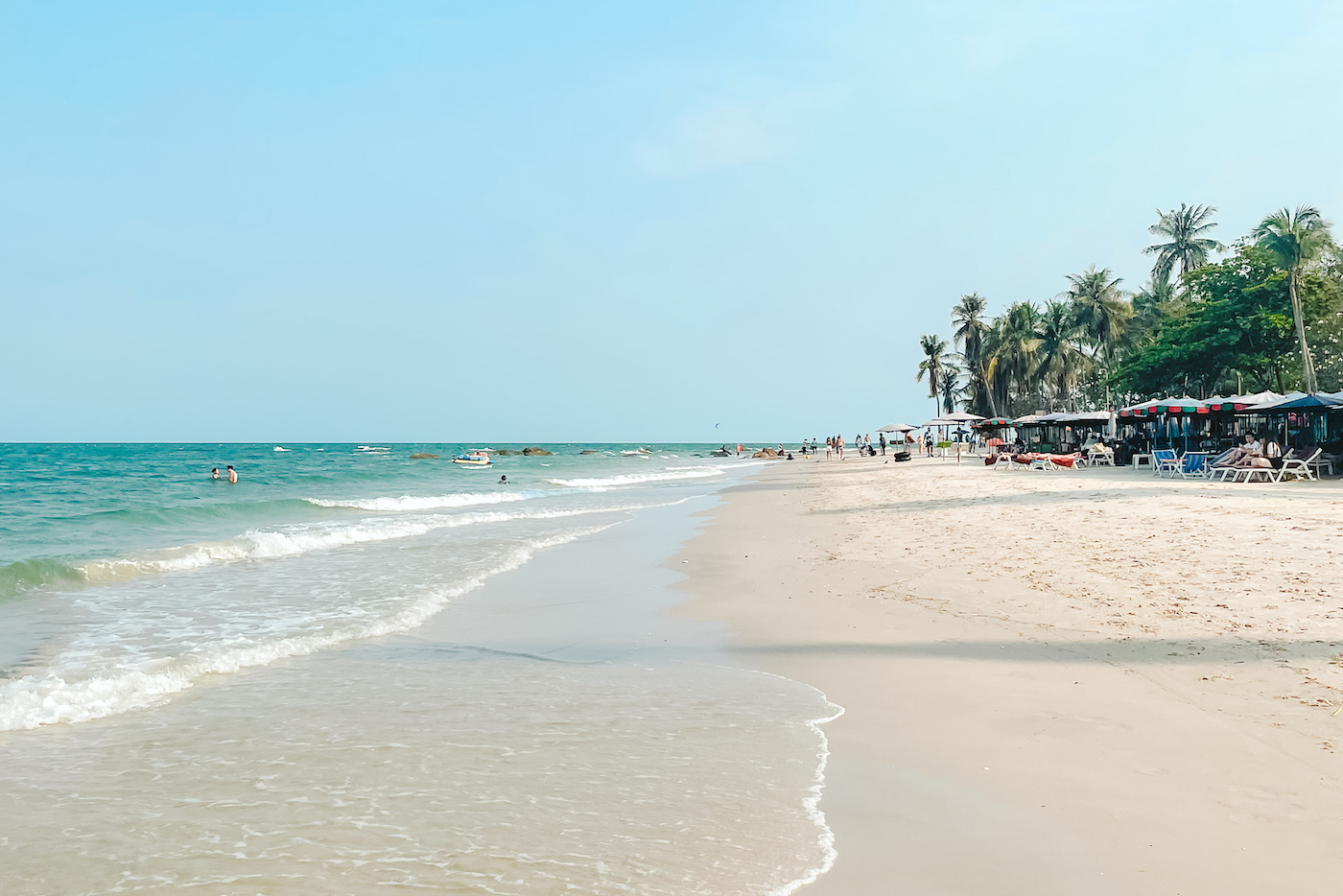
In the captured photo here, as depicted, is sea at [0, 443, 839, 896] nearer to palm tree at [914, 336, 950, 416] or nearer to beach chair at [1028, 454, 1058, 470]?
beach chair at [1028, 454, 1058, 470]

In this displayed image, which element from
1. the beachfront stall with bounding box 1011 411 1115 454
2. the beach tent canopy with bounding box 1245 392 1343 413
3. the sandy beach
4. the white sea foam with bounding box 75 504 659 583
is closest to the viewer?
the sandy beach

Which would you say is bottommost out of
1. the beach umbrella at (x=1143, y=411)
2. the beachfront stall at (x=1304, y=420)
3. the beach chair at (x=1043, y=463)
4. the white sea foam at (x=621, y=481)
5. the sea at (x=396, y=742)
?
the white sea foam at (x=621, y=481)

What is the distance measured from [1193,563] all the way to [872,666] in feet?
16.2

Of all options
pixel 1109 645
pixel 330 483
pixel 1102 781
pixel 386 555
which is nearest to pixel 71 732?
pixel 1102 781

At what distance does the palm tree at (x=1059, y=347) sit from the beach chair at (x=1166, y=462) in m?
36.7

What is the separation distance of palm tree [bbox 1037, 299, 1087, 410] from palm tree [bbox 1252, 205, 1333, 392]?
24381 mm

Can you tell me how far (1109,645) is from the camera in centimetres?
615

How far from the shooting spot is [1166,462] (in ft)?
80.8

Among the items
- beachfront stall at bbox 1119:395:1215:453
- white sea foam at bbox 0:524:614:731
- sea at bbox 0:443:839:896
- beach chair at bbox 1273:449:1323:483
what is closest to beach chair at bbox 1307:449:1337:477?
beach chair at bbox 1273:449:1323:483

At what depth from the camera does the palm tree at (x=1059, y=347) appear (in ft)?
197

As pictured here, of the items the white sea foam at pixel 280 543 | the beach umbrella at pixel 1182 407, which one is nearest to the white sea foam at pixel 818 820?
the white sea foam at pixel 280 543

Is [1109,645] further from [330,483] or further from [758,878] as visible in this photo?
[330,483]

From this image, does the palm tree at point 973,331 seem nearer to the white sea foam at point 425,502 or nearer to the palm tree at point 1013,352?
the palm tree at point 1013,352

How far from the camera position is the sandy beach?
125 inches
